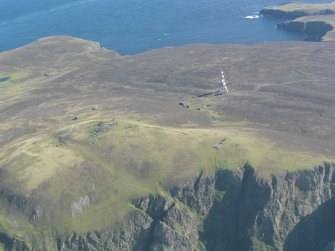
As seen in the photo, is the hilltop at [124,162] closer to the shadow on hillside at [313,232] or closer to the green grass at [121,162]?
the green grass at [121,162]

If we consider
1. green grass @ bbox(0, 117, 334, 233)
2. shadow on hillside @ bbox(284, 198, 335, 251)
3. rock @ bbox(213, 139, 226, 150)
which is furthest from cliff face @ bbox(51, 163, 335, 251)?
rock @ bbox(213, 139, 226, 150)

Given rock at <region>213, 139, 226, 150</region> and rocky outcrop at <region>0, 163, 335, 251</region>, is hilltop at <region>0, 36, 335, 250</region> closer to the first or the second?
rock at <region>213, 139, 226, 150</region>

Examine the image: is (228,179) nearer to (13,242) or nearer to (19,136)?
(13,242)

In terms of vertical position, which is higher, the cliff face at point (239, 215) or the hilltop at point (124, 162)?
the hilltop at point (124, 162)

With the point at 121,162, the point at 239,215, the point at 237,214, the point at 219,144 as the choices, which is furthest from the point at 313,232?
the point at 121,162

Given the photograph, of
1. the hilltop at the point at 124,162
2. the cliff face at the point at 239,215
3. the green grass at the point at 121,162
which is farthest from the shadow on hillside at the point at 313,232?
the green grass at the point at 121,162

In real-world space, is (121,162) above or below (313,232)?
above

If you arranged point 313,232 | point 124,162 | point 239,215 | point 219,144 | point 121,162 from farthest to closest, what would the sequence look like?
point 219,144 < point 121,162 < point 124,162 < point 239,215 < point 313,232

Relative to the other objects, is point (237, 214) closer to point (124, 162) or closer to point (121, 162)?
point (124, 162)

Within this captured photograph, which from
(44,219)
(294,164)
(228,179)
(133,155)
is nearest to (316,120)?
(294,164)
